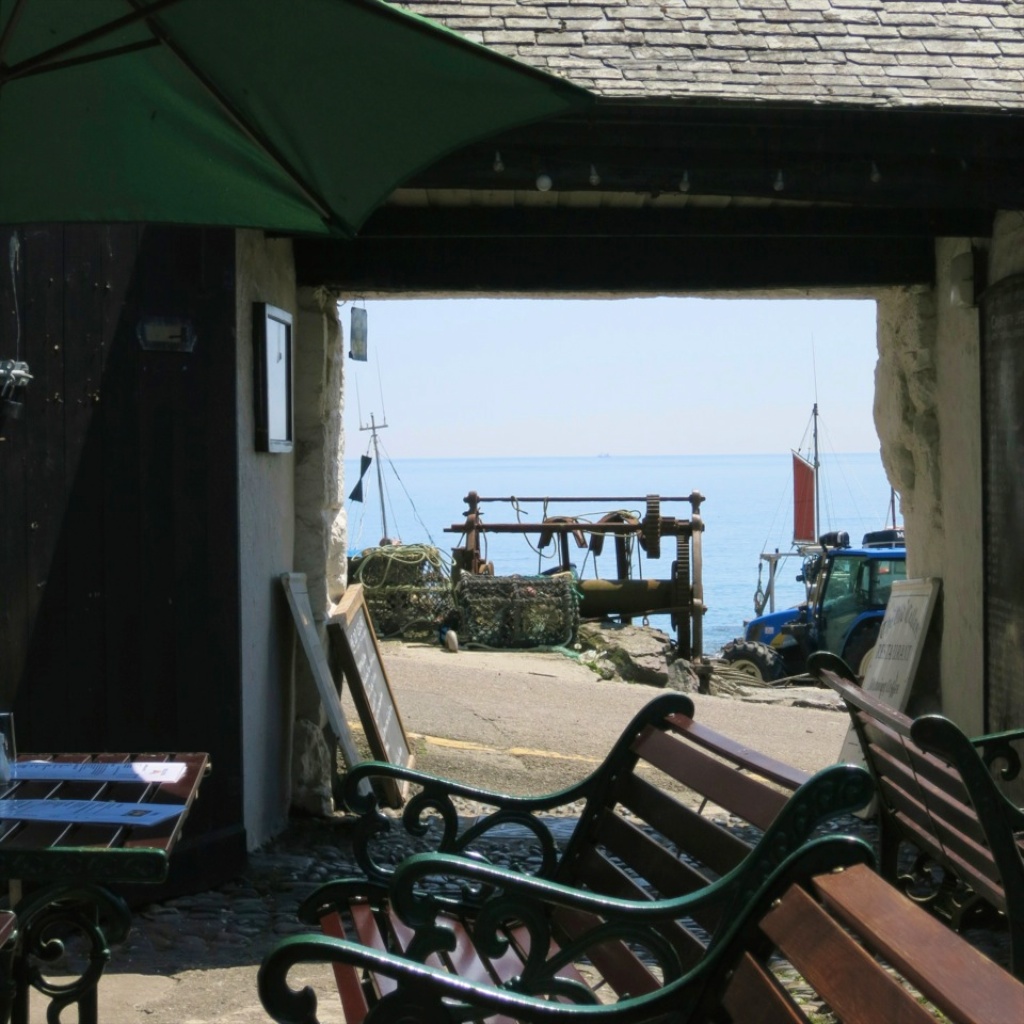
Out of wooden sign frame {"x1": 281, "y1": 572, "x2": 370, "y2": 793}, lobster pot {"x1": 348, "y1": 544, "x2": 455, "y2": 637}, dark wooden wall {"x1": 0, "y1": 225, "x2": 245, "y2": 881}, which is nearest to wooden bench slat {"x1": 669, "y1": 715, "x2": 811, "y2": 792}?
dark wooden wall {"x1": 0, "y1": 225, "x2": 245, "y2": 881}

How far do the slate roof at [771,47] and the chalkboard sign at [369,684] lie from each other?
9.45 ft

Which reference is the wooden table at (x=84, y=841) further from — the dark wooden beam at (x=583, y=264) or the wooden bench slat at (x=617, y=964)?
the dark wooden beam at (x=583, y=264)

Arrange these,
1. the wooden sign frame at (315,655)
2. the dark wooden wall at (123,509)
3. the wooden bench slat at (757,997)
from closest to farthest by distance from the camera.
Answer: the wooden bench slat at (757,997)
the dark wooden wall at (123,509)
the wooden sign frame at (315,655)

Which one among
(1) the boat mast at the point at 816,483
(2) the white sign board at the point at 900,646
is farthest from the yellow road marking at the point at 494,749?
(1) the boat mast at the point at 816,483

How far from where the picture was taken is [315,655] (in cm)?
637

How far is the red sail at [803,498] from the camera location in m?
45.2

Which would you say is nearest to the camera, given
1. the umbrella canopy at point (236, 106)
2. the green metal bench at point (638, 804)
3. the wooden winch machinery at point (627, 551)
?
the green metal bench at point (638, 804)

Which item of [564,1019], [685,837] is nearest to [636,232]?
[685,837]

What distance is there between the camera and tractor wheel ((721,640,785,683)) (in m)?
17.1

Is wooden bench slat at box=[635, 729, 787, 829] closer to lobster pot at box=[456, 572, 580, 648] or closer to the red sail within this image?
lobster pot at box=[456, 572, 580, 648]

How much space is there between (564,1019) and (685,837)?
35.3 inches

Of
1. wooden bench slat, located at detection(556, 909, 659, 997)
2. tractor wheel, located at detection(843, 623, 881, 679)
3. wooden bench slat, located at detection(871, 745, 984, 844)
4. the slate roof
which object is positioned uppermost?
the slate roof

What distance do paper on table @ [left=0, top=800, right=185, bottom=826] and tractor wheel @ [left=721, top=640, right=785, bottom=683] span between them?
1419 centimetres

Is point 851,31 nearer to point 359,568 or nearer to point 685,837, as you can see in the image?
point 685,837
